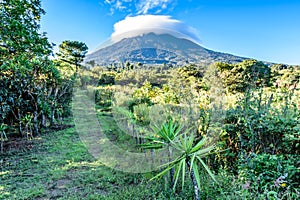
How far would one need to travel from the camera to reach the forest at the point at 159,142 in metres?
2.29

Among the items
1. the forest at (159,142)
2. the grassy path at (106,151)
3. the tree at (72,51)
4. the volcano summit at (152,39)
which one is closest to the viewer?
the forest at (159,142)

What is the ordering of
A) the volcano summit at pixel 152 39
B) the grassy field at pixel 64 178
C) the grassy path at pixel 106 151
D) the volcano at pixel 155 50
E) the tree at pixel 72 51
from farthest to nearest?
the tree at pixel 72 51
the volcano at pixel 155 50
the volcano summit at pixel 152 39
the grassy path at pixel 106 151
the grassy field at pixel 64 178

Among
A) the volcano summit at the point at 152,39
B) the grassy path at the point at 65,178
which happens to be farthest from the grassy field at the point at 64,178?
the volcano summit at the point at 152,39

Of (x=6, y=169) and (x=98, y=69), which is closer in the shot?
(x=6, y=169)

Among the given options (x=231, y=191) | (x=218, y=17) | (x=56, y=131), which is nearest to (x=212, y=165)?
(x=231, y=191)

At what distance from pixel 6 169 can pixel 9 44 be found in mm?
2781

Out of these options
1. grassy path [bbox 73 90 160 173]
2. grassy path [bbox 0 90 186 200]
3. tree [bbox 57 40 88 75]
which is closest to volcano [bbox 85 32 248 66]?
grassy path [bbox 73 90 160 173]

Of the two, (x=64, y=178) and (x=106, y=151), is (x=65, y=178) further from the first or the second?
(x=106, y=151)

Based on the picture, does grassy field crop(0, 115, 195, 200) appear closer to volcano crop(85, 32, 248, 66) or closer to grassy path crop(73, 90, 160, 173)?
grassy path crop(73, 90, 160, 173)

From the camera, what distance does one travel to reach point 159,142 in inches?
95.3

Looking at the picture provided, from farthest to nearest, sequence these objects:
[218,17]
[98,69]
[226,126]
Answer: [98,69] → [218,17] → [226,126]

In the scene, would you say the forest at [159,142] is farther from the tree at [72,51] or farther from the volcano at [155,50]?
the tree at [72,51]

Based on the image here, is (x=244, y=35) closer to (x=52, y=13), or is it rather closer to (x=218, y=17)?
(x=218, y=17)

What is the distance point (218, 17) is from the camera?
4180 mm
